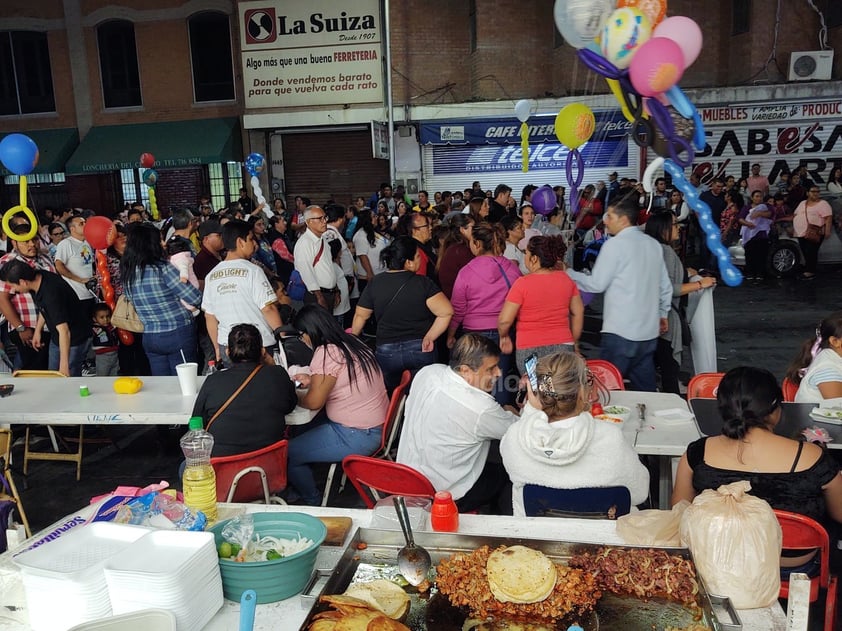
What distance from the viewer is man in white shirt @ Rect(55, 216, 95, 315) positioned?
22.2 ft

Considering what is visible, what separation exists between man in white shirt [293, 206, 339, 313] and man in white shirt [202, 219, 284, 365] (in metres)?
1.45

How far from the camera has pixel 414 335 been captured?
510 cm

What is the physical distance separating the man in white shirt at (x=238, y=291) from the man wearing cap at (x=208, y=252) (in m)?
1.34

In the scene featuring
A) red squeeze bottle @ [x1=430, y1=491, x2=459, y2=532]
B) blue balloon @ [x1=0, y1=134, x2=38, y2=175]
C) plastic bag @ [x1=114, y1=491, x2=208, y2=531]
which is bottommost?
red squeeze bottle @ [x1=430, y1=491, x2=459, y2=532]

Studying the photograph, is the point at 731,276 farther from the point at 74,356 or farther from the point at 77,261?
the point at 77,261

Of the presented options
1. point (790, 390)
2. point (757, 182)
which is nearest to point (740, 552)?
point (790, 390)

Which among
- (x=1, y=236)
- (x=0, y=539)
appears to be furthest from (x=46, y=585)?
(x=1, y=236)

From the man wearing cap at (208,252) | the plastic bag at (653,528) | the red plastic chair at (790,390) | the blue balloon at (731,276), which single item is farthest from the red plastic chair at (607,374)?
the man wearing cap at (208,252)

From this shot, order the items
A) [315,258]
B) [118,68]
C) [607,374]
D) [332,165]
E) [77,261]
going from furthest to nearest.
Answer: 1. [118,68]
2. [332,165]
3. [77,261]
4. [315,258]
5. [607,374]

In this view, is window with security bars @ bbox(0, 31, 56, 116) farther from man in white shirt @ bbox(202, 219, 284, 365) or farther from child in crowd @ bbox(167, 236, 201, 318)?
man in white shirt @ bbox(202, 219, 284, 365)

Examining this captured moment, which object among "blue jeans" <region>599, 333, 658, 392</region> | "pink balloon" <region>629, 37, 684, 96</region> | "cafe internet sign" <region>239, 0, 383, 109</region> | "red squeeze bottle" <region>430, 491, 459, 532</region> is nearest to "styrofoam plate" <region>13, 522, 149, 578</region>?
"red squeeze bottle" <region>430, 491, 459, 532</region>

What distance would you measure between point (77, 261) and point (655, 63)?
17.9 ft

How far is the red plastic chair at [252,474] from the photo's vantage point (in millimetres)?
3199

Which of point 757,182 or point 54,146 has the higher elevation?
point 54,146
